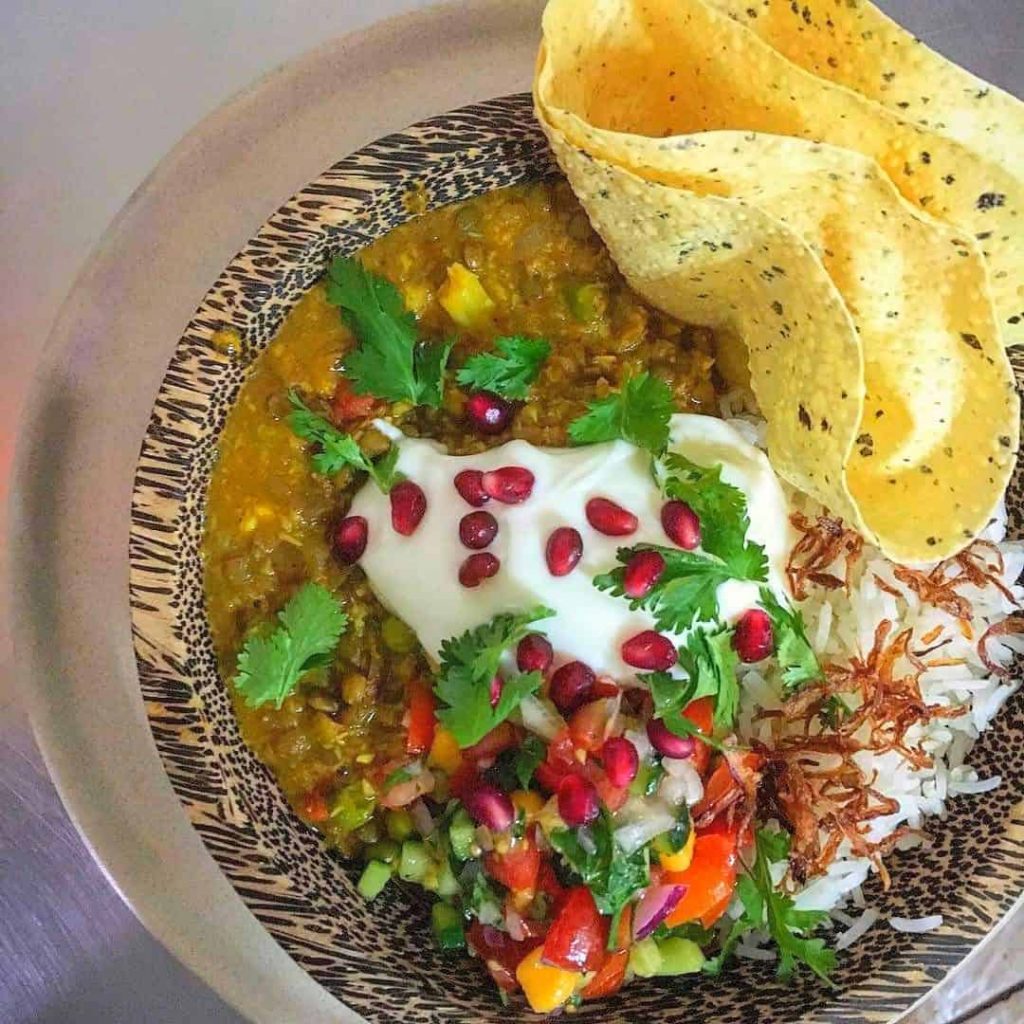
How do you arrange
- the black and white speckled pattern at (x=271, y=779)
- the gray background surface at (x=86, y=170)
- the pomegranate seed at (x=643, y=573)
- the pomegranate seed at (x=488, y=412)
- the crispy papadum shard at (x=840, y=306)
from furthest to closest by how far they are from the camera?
the gray background surface at (x=86, y=170) → the pomegranate seed at (x=488, y=412) → the black and white speckled pattern at (x=271, y=779) → the pomegranate seed at (x=643, y=573) → the crispy papadum shard at (x=840, y=306)

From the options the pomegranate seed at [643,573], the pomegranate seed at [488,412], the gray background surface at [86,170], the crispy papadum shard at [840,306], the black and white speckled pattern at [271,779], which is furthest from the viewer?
the gray background surface at [86,170]

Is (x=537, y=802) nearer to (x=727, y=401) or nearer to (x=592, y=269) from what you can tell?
(x=727, y=401)

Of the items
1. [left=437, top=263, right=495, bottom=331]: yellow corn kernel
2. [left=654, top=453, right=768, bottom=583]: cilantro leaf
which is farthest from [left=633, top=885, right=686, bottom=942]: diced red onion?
[left=437, top=263, right=495, bottom=331]: yellow corn kernel

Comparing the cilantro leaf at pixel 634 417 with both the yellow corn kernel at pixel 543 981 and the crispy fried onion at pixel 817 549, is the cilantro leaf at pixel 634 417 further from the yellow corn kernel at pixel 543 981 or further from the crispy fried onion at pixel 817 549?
the yellow corn kernel at pixel 543 981

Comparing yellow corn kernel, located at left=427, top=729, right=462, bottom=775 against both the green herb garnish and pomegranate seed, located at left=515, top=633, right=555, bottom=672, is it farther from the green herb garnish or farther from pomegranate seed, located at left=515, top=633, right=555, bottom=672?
the green herb garnish

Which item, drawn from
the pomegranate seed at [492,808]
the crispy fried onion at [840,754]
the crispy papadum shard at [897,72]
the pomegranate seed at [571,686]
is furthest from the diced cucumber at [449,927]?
the crispy papadum shard at [897,72]
